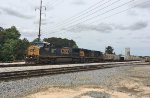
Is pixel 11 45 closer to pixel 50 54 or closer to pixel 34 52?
pixel 50 54

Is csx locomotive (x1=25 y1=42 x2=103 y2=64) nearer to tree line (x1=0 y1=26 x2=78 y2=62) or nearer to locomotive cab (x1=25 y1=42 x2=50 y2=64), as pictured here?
locomotive cab (x1=25 y1=42 x2=50 y2=64)

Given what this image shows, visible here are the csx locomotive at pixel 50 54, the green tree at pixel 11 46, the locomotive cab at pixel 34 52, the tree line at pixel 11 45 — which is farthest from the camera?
the green tree at pixel 11 46

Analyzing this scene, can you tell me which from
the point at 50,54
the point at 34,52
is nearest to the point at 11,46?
the point at 50,54

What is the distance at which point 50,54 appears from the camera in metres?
42.4

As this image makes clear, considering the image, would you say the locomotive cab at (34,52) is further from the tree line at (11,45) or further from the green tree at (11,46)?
the green tree at (11,46)

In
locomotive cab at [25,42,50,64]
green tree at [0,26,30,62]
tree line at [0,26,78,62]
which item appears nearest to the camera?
locomotive cab at [25,42,50,64]

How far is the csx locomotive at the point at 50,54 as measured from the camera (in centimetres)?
4038

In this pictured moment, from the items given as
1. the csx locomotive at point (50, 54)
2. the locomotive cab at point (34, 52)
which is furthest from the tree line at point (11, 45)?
the locomotive cab at point (34, 52)

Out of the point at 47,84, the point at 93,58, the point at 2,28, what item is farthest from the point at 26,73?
the point at 2,28

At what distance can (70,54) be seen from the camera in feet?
162

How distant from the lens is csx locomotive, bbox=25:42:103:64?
40.4 metres

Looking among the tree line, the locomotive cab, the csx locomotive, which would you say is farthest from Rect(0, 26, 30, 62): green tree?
the locomotive cab

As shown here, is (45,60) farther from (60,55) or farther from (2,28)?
(2,28)

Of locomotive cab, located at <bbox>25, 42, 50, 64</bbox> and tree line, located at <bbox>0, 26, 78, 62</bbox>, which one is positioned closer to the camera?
locomotive cab, located at <bbox>25, 42, 50, 64</bbox>
